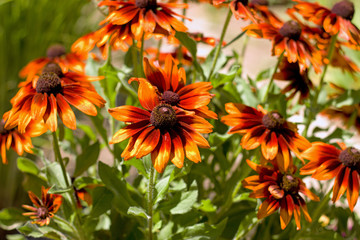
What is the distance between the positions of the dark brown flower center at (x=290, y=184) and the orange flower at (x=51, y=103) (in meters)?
0.34

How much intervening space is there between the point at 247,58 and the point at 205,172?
2.77 m

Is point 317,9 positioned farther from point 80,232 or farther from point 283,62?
point 80,232

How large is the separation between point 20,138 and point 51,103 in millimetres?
161

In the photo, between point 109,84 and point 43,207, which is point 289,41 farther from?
point 43,207

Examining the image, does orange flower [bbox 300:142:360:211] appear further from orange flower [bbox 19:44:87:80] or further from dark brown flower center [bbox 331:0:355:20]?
orange flower [bbox 19:44:87:80]

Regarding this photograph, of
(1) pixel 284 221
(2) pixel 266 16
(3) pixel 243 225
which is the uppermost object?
(2) pixel 266 16

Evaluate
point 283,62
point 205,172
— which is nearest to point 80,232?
point 205,172

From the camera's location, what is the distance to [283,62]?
90 cm

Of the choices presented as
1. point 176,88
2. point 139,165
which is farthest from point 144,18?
point 139,165

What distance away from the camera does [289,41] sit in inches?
30.8

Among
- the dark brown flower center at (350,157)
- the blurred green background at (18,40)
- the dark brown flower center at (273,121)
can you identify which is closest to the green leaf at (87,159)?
the dark brown flower center at (273,121)

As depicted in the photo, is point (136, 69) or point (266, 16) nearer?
point (136, 69)

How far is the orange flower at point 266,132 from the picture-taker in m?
0.67

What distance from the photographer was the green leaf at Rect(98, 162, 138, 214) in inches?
28.3
